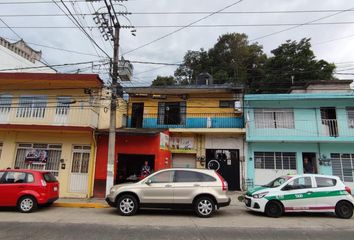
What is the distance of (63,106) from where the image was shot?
52.0ft

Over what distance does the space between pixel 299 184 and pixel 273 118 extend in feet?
31.1

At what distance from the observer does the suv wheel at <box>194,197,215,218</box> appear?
31.5 ft

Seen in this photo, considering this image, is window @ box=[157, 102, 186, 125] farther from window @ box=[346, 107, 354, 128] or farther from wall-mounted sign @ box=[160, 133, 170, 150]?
window @ box=[346, 107, 354, 128]

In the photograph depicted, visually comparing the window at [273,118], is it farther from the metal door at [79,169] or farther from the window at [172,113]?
the metal door at [79,169]

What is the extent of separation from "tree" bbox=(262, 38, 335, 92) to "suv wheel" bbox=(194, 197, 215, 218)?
20.5 meters

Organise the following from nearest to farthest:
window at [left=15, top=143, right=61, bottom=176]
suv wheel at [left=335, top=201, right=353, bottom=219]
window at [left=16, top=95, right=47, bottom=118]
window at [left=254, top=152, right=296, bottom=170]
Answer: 1. suv wheel at [left=335, top=201, right=353, bottom=219]
2. window at [left=15, top=143, right=61, bottom=176]
3. window at [left=16, top=95, right=47, bottom=118]
4. window at [left=254, top=152, right=296, bottom=170]

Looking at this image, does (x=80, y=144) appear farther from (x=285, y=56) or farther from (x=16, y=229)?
(x=285, y=56)

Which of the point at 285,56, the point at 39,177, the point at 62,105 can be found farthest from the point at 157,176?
the point at 285,56

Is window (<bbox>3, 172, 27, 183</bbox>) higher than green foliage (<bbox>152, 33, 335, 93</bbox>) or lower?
lower

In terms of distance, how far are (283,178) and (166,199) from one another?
15.9 feet

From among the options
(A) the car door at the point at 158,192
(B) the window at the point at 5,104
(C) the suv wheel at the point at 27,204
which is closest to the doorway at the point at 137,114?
(B) the window at the point at 5,104

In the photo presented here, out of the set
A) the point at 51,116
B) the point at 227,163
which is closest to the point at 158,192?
the point at 51,116

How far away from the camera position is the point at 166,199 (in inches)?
383

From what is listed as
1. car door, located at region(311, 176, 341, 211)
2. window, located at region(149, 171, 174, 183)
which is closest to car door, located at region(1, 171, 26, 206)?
window, located at region(149, 171, 174, 183)
